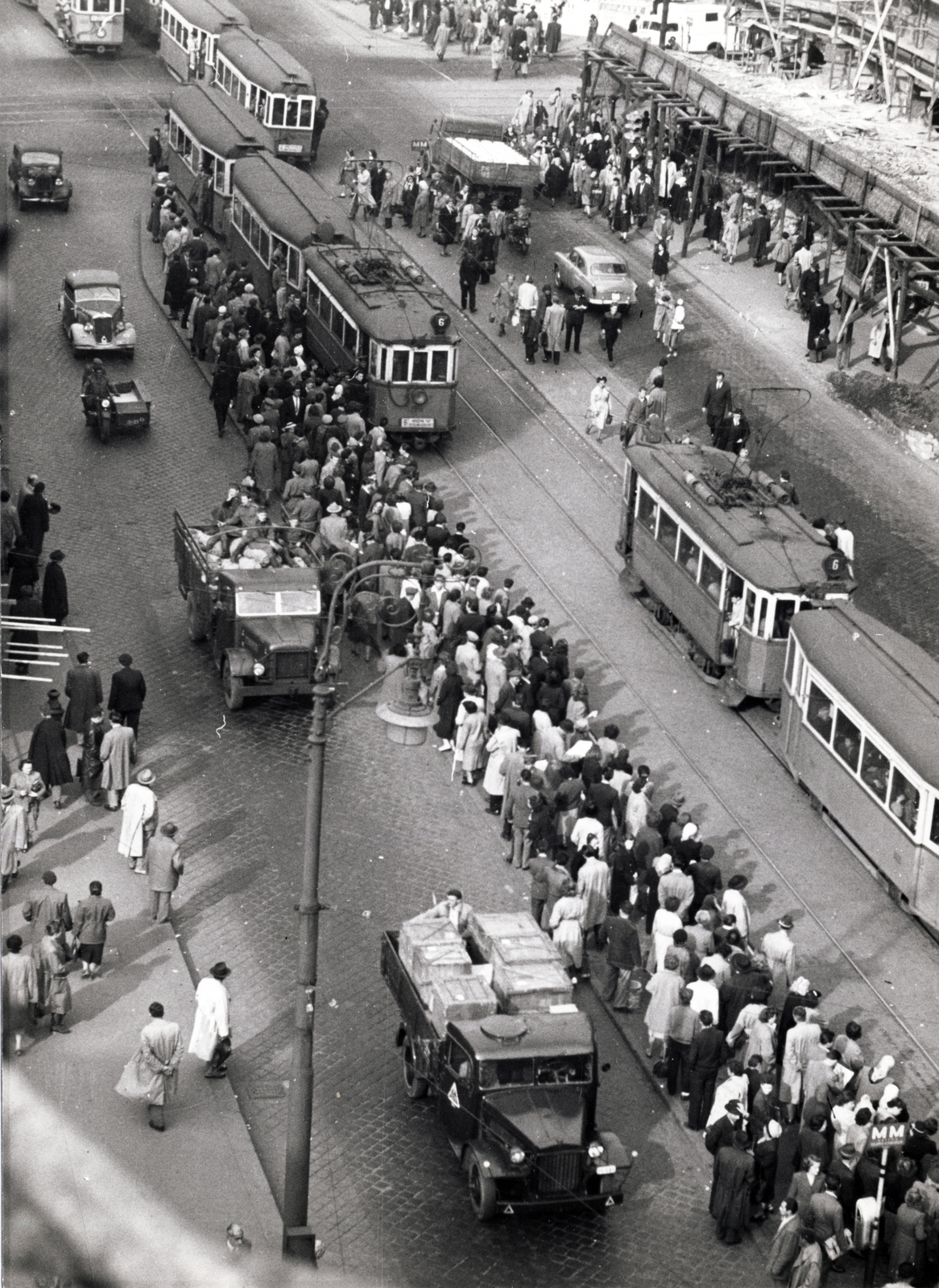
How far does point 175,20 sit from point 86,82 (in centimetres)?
317

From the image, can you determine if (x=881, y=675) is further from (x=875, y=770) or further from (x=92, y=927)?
(x=92, y=927)

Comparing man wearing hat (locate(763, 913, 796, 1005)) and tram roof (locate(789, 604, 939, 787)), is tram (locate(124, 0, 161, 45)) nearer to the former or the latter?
tram roof (locate(789, 604, 939, 787))

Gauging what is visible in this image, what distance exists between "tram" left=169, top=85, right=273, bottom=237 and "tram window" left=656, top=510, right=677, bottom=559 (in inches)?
727

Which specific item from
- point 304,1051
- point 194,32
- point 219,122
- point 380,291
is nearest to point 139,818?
point 304,1051

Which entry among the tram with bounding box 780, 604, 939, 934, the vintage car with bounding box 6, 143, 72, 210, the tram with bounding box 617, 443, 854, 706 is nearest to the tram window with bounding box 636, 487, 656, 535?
the tram with bounding box 617, 443, 854, 706

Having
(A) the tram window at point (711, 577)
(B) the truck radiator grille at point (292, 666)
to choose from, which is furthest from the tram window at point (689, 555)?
(B) the truck radiator grille at point (292, 666)

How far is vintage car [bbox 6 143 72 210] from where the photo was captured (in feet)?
171

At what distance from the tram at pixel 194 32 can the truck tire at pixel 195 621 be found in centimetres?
3038

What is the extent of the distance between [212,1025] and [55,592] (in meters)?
10.8

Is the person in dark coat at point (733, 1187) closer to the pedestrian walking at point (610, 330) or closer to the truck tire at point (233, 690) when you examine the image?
the truck tire at point (233, 690)

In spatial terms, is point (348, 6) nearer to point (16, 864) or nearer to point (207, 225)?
point (207, 225)

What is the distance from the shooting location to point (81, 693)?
28094mm

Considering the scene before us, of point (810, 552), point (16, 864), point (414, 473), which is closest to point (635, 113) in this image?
point (414, 473)

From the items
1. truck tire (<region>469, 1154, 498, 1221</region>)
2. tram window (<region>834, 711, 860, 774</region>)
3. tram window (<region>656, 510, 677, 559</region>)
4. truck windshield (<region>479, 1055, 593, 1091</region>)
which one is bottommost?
truck tire (<region>469, 1154, 498, 1221</region>)
